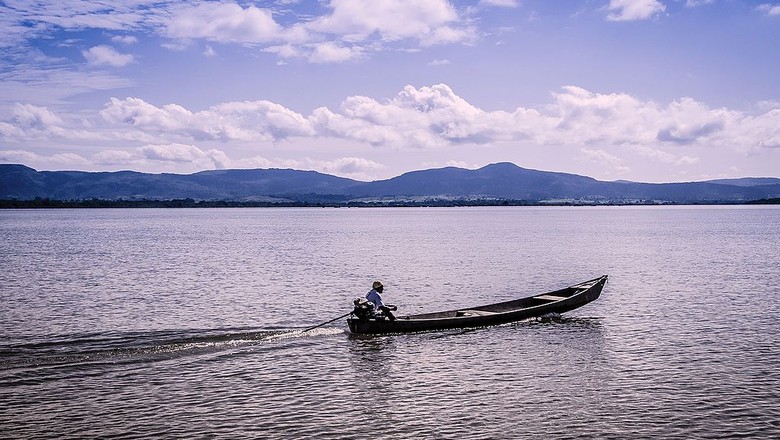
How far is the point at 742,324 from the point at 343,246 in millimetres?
72725

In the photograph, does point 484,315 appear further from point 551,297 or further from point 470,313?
point 551,297

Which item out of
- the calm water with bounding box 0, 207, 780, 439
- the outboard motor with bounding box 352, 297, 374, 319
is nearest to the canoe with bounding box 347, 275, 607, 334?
the outboard motor with bounding box 352, 297, 374, 319

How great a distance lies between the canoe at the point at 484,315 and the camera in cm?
3244

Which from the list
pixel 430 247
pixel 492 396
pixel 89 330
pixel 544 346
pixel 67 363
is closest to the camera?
pixel 492 396

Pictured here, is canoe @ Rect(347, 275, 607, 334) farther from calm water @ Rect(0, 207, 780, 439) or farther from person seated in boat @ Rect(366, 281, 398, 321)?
calm water @ Rect(0, 207, 780, 439)

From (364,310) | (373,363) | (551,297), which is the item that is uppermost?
(364,310)

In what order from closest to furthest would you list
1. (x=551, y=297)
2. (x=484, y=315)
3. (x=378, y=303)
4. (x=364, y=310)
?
(x=364, y=310)
(x=378, y=303)
(x=484, y=315)
(x=551, y=297)

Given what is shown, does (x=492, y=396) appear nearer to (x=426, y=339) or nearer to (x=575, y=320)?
(x=426, y=339)

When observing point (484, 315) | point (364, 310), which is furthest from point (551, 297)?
point (364, 310)

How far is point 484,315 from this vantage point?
3403 cm

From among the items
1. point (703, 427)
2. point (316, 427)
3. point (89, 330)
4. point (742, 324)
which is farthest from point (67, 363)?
point (742, 324)

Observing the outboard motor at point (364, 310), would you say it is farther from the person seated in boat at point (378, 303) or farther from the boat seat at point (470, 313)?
the boat seat at point (470, 313)

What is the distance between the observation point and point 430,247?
3900 inches

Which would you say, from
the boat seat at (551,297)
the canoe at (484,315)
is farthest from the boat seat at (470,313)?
the boat seat at (551,297)
